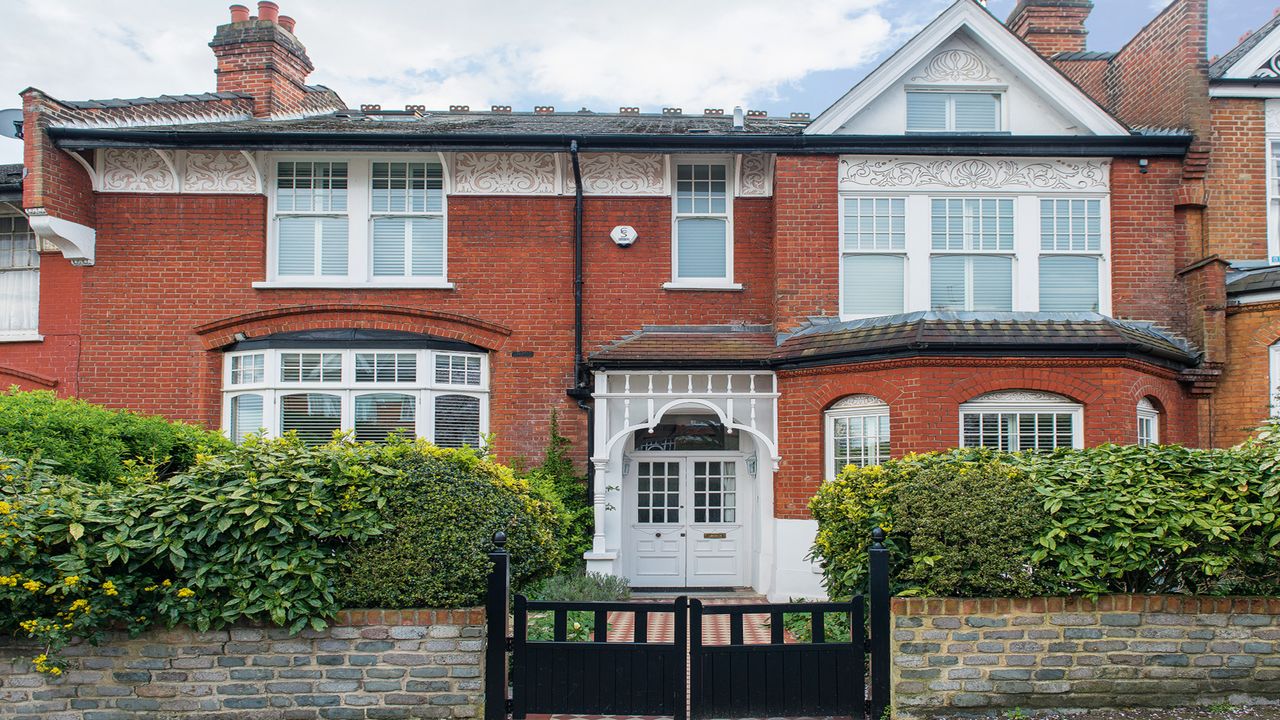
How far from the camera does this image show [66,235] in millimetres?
13977

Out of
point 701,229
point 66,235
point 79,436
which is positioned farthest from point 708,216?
point 66,235

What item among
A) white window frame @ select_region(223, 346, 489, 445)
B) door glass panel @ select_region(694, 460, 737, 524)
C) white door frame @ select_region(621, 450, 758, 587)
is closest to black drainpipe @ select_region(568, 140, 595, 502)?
white door frame @ select_region(621, 450, 758, 587)

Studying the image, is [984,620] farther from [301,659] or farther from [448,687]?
[301,659]

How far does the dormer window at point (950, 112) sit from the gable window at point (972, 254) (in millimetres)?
1172

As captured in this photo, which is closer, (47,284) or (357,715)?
(357,715)

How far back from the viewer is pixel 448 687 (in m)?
7.25

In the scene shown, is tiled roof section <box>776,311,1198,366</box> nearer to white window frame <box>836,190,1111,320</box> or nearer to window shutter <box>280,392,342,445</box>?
white window frame <box>836,190,1111,320</box>

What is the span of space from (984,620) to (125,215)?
13346 mm

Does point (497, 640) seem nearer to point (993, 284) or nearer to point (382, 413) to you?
point (382, 413)

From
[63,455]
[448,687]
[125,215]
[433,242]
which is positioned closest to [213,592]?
[448,687]

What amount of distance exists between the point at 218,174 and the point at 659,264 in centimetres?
685

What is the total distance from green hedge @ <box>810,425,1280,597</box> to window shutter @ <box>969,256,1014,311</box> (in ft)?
21.1

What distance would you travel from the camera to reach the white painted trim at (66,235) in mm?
13703

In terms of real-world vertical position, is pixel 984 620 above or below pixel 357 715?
above
